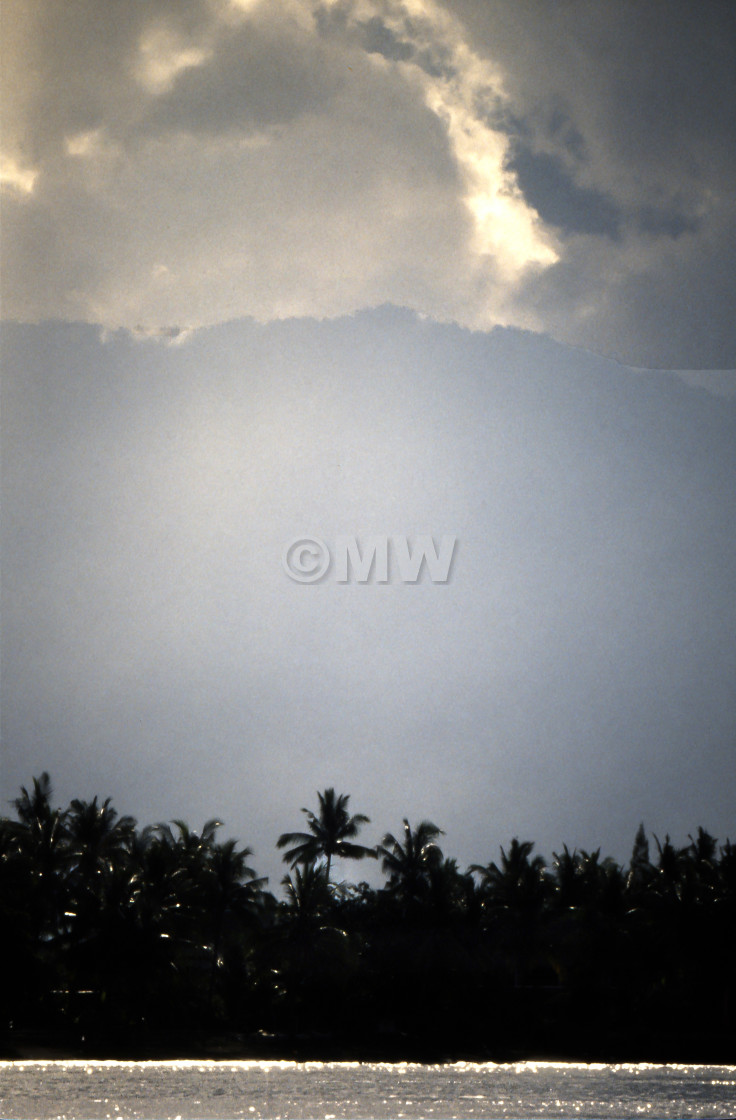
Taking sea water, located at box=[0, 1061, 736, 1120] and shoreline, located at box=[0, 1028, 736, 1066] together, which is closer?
sea water, located at box=[0, 1061, 736, 1120]

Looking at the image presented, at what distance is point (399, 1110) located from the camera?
30.1 m

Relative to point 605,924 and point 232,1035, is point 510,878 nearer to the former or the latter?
point 605,924

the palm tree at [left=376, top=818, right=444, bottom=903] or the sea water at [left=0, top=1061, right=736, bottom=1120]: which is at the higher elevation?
the palm tree at [left=376, top=818, right=444, bottom=903]

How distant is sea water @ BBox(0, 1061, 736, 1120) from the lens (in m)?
29.5

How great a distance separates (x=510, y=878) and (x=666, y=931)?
645 cm

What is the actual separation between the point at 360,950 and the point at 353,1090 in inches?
495

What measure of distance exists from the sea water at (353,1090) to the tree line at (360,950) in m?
2.21

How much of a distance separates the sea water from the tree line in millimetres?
2209

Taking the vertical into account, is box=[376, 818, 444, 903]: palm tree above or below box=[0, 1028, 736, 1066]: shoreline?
above

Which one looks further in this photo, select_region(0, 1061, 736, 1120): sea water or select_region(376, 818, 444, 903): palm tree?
select_region(376, 818, 444, 903): palm tree

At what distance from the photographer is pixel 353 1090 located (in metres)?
34.2

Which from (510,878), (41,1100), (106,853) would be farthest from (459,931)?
(41,1100)

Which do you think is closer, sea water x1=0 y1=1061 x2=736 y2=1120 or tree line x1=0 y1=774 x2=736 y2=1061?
sea water x1=0 y1=1061 x2=736 y2=1120

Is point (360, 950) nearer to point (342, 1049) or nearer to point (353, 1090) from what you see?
point (342, 1049)
